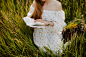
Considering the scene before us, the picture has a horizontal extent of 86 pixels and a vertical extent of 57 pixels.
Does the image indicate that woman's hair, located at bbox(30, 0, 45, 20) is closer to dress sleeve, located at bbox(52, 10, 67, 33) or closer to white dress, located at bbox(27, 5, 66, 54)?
white dress, located at bbox(27, 5, 66, 54)

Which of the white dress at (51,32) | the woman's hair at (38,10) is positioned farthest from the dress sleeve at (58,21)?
the woman's hair at (38,10)

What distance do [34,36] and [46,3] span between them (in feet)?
1.67

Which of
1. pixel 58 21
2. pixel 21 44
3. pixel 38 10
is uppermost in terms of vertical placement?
pixel 38 10

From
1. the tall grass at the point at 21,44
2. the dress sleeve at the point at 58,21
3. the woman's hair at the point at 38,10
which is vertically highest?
the woman's hair at the point at 38,10

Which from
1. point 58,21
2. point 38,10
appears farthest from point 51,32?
point 38,10

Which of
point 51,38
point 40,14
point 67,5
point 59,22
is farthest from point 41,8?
point 67,5

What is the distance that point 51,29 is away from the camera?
4.60ft

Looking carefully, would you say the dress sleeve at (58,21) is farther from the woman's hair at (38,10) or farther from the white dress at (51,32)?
the woman's hair at (38,10)

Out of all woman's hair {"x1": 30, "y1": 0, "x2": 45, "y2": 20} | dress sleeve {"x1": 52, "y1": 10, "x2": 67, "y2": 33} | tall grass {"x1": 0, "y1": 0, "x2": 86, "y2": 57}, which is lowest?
tall grass {"x1": 0, "y1": 0, "x2": 86, "y2": 57}

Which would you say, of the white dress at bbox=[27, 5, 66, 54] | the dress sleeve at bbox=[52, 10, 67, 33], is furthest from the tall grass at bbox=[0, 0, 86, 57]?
the dress sleeve at bbox=[52, 10, 67, 33]

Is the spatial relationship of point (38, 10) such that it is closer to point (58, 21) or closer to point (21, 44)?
point (58, 21)

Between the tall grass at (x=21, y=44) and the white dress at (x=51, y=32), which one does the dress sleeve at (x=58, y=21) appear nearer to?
the white dress at (x=51, y=32)

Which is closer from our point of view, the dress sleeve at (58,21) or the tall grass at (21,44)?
the tall grass at (21,44)

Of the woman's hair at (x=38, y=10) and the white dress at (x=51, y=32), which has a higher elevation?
the woman's hair at (x=38, y=10)
